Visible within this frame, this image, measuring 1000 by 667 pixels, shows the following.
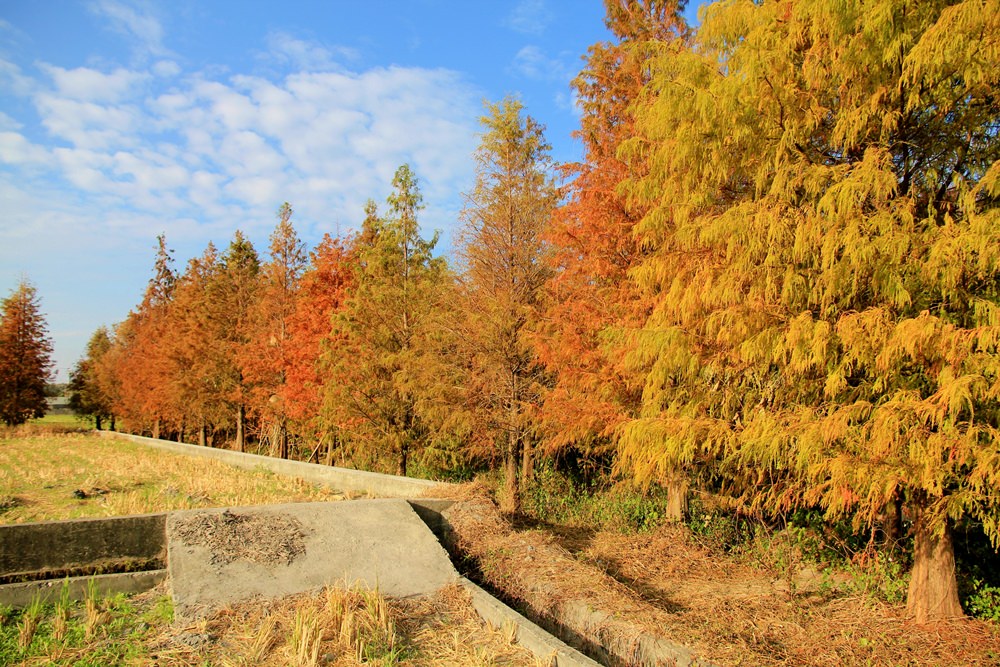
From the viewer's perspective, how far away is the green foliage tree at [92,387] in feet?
147

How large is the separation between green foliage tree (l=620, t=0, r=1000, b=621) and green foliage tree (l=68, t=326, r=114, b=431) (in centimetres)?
4673

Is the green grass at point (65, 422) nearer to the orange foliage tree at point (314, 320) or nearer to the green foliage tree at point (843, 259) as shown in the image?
the orange foliage tree at point (314, 320)

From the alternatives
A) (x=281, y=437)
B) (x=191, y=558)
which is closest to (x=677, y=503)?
(x=191, y=558)

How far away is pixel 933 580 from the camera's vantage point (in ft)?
19.5

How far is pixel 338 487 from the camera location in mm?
12820

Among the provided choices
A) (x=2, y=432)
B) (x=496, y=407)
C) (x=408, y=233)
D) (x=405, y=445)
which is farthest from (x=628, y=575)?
(x=2, y=432)

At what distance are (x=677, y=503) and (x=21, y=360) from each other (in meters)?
42.3

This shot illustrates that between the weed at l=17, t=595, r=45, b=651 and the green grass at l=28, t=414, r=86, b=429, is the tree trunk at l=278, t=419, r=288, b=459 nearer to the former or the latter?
the weed at l=17, t=595, r=45, b=651

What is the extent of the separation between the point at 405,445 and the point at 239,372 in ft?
44.9

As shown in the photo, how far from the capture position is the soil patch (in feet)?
22.3

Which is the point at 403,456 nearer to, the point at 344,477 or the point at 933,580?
the point at 344,477

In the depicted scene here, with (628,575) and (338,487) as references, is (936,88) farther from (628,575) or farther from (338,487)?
(338,487)

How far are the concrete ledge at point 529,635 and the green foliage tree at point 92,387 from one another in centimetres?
4513

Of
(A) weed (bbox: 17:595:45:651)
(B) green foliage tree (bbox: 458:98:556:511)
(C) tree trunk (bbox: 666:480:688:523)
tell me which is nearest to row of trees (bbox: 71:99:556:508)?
(B) green foliage tree (bbox: 458:98:556:511)
